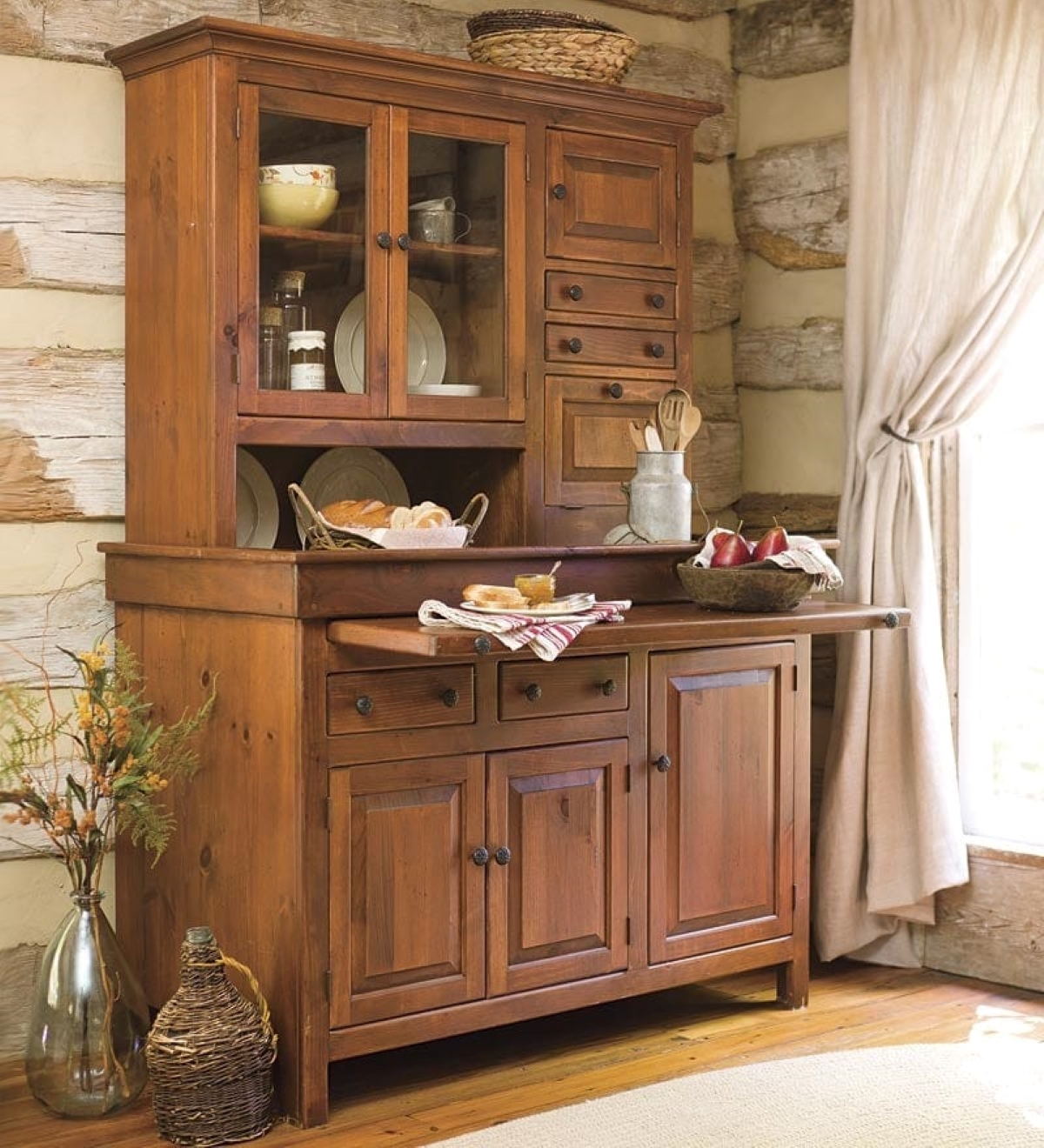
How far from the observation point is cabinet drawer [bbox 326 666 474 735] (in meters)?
3.15

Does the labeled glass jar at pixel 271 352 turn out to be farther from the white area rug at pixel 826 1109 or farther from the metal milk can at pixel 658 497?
the white area rug at pixel 826 1109

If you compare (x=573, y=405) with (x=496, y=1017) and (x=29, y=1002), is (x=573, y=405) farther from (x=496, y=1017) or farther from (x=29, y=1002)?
(x=29, y=1002)

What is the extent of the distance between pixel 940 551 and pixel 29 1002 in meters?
2.36

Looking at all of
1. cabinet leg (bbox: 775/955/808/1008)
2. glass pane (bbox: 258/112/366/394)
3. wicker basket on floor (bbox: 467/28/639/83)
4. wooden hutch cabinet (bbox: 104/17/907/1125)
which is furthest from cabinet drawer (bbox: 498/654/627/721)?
wicker basket on floor (bbox: 467/28/639/83)

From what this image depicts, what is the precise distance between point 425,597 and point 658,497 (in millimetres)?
696

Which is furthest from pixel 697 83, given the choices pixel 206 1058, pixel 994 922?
pixel 206 1058

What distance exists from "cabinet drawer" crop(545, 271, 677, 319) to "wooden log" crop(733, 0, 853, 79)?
0.94 metres

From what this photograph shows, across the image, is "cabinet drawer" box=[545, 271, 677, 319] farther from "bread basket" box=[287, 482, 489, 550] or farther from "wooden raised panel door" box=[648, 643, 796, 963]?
"wooden raised panel door" box=[648, 643, 796, 963]

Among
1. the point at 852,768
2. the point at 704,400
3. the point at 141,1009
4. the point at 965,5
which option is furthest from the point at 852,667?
the point at 141,1009

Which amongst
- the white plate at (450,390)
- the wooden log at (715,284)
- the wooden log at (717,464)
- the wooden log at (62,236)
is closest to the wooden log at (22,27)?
the wooden log at (62,236)

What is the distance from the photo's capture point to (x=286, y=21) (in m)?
3.81

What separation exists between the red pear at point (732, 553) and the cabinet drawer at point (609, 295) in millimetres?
656

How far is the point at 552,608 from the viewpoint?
310cm

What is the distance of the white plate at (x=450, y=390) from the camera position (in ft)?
11.7
